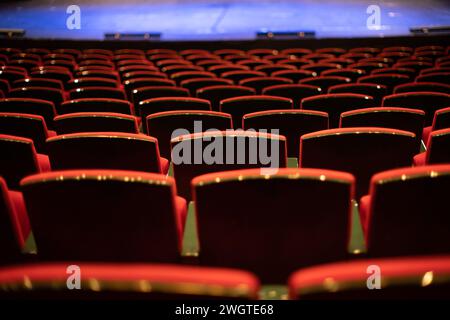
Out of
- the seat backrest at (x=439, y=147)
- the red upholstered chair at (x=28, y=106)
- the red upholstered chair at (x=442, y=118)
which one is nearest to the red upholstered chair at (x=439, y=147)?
the seat backrest at (x=439, y=147)

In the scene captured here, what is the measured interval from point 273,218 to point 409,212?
33 cm

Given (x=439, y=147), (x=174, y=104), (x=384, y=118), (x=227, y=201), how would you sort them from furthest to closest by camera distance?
(x=174, y=104) → (x=384, y=118) → (x=439, y=147) → (x=227, y=201)

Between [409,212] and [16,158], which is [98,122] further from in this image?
[409,212]

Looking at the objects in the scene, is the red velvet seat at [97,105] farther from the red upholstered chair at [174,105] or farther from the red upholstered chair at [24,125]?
the red upholstered chair at [24,125]

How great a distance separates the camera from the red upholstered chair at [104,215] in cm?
99

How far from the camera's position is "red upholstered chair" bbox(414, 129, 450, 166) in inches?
56.4

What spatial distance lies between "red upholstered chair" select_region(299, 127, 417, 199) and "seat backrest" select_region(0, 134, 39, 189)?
0.94m

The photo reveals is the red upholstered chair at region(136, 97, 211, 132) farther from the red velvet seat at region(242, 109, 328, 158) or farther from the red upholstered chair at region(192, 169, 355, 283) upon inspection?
the red upholstered chair at region(192, 169, 355, 283)

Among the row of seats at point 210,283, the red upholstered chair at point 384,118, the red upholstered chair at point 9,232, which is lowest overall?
the red upholstered chair at point 9,232

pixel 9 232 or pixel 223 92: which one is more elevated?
pixel 223 92

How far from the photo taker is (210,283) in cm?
60

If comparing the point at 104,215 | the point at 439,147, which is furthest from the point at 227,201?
the point at 439,147

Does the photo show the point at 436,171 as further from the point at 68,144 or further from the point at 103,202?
the point at 68,144

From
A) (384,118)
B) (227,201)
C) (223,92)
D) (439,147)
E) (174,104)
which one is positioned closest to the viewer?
(227,201)
